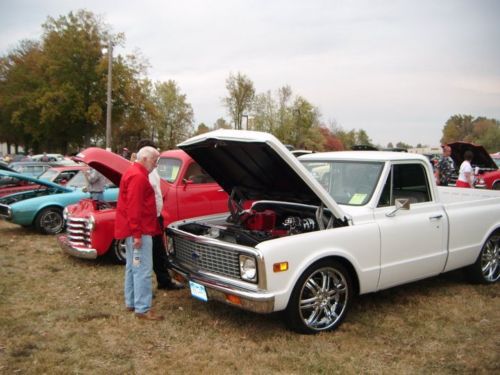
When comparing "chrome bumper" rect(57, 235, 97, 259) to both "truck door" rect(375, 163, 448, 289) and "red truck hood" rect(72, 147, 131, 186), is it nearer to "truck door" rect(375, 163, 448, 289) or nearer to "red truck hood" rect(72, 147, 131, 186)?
"red truck hood" rect(72, 147, 131, 186)

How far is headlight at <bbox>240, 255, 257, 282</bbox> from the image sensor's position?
412 centimetres

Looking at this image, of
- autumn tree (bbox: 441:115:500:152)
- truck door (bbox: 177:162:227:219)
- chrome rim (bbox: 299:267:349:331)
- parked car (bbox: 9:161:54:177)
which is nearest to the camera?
chrome rim (bbox: 299:267:349:331)

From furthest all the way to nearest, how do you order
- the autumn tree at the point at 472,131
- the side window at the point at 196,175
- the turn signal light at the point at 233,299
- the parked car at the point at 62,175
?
the autumn tree at the point at 472,131 → the parked car at the point at 62,175 → the side window at the point at 196,175 → the turn signal light at the point at 233,299

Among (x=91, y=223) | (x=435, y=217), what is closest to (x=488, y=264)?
(x=435, y=217)

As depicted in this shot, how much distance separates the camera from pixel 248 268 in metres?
4.20

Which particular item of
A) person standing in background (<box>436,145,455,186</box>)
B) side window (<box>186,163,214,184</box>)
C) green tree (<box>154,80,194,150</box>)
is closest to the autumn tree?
green tree (<box>154,80,194,150</box>)

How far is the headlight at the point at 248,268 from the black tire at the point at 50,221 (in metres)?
6.71

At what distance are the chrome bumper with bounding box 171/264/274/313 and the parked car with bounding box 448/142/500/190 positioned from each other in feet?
37.0

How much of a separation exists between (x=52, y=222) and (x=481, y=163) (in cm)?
1362

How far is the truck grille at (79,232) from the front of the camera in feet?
22.7

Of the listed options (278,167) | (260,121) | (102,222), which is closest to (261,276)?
(278,167)

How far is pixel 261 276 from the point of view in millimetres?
4027

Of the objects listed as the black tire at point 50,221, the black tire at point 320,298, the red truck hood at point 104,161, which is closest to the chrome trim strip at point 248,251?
the black tire at point 320,298

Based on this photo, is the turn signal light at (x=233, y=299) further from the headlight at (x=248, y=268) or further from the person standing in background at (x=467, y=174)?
the person standing in background at (x=467, y=174)
